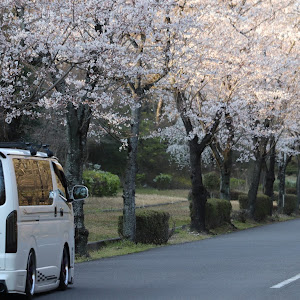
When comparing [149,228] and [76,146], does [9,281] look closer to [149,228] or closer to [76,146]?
[76,146]

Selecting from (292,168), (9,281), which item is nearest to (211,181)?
(292,168)

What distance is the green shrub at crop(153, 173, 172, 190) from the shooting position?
215 ft

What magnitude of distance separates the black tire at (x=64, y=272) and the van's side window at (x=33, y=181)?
1.36 metres

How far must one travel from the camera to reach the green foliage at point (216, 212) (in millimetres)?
32469

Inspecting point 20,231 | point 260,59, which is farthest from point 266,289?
point 260,59

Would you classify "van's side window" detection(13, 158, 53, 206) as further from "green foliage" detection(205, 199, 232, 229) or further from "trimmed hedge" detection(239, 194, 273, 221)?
"trimmed hedge" detection(239, 194, 273, 221)

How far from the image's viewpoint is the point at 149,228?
25.0 meters

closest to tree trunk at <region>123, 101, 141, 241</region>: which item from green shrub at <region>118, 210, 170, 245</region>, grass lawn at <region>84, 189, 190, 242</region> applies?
green shrub at <region>118, 210, 170, 245</region>

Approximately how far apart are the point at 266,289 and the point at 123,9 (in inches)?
406

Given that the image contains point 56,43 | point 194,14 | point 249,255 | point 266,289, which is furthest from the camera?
point 194,14

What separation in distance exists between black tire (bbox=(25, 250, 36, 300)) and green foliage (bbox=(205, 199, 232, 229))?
22605 mm

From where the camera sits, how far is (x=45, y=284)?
1068 centimetres

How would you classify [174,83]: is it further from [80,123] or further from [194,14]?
[80,123]

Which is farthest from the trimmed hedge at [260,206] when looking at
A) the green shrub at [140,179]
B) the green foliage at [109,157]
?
the green shrub at [140,179]
